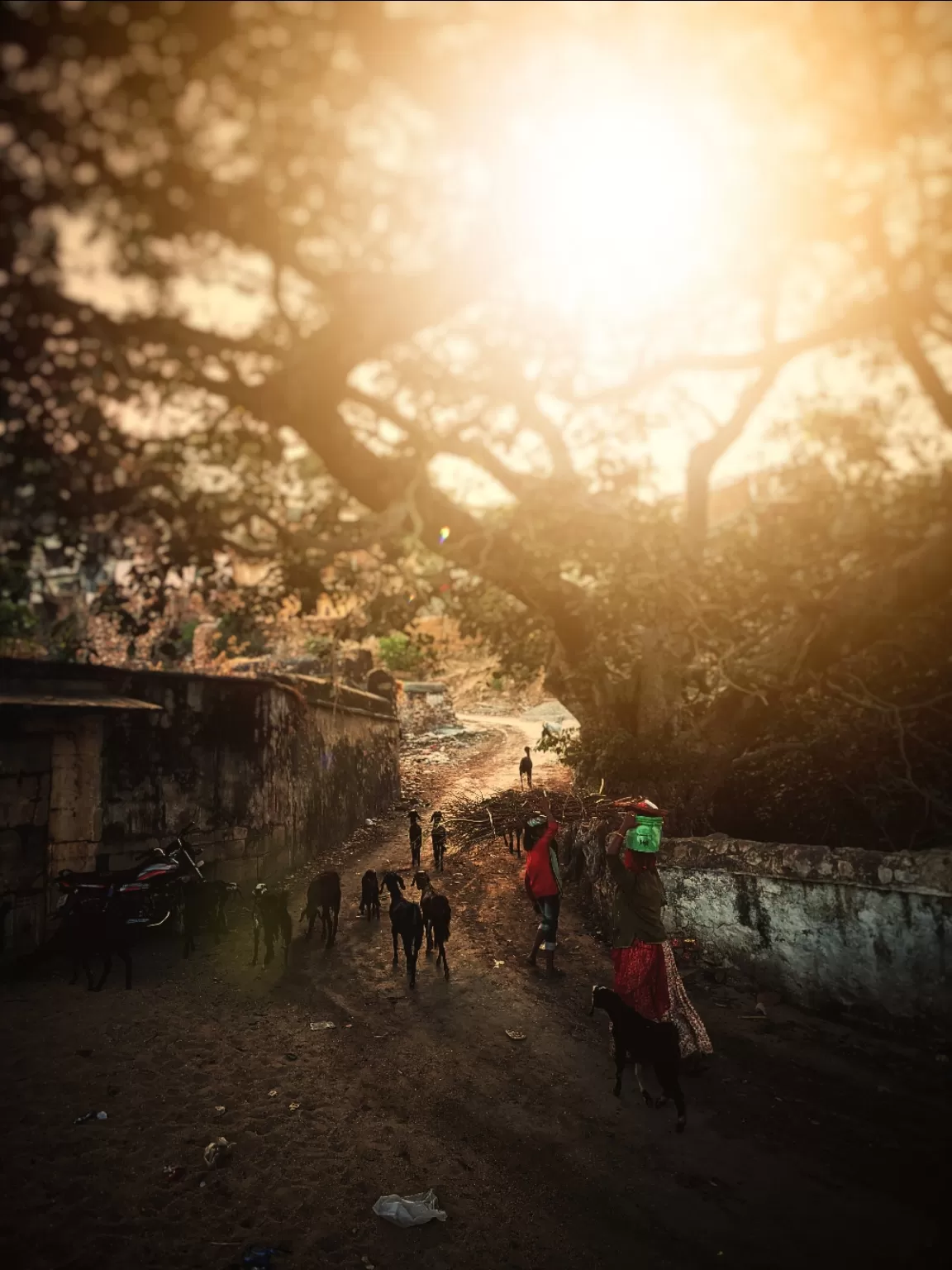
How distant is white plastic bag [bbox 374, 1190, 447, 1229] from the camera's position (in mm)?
3871

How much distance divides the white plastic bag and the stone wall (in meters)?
5.99

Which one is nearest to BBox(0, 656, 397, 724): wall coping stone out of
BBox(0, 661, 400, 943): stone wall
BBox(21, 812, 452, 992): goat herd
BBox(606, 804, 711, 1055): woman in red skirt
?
BBox(0, 661, 400, 943): stone wall

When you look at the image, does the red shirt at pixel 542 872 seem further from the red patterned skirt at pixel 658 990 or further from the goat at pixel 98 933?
the goat at pixel 98 933

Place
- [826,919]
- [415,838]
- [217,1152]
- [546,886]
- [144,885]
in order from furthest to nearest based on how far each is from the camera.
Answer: [415,838] → [144,885] → [546,886] → [826,919] → [217,1152]

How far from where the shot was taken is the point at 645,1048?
5008mm

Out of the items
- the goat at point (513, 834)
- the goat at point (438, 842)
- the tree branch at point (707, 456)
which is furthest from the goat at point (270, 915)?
the tree branch at point (707, 456)

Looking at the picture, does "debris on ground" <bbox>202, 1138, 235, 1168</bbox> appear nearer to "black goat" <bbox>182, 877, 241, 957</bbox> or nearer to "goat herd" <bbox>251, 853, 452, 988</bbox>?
"goat herd" <bbox>251, 853, 452, 988</bbox>

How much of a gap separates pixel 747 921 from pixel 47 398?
8.57m

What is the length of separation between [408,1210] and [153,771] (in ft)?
22.8

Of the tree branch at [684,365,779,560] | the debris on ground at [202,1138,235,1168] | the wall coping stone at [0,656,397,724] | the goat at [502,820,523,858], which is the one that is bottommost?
the debris on ground at [202,1138,235,1168]

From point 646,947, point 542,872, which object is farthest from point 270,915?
point 646,947

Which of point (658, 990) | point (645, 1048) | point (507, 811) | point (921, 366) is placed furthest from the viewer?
point (507, 811)

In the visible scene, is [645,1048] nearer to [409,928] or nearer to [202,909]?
[409,928]

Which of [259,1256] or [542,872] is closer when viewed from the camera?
[259,1256]
